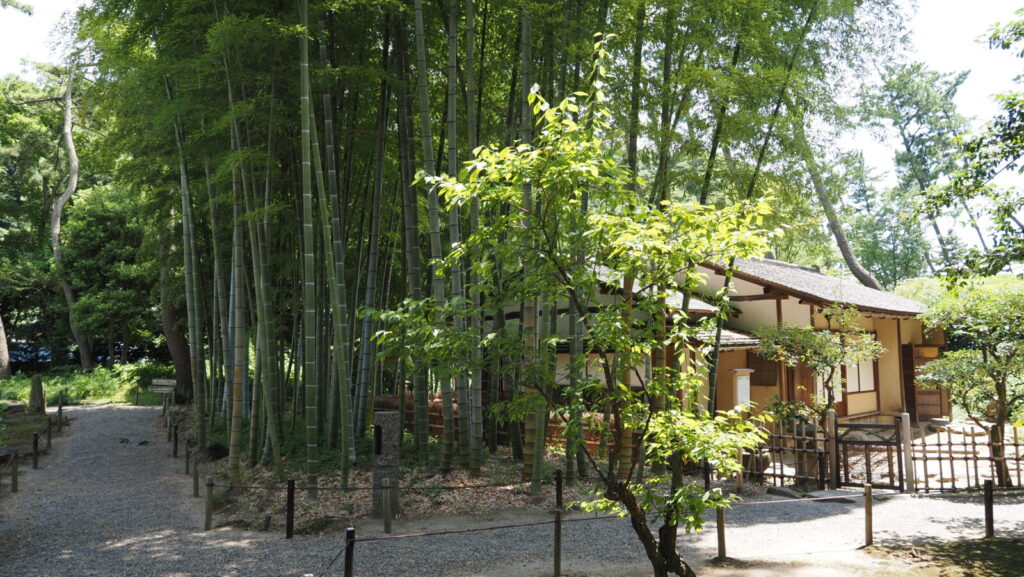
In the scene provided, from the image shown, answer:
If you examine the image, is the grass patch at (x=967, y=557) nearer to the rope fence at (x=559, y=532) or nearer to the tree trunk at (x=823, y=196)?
the rope fence at (x=559, y=532)

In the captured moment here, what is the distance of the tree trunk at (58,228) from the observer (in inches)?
724

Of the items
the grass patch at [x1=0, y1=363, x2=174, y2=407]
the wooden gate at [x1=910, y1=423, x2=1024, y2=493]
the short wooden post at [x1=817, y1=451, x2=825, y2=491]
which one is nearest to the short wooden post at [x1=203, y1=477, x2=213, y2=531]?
the short wooden post at [x1=817, y1=451, x2=825, y2=491]

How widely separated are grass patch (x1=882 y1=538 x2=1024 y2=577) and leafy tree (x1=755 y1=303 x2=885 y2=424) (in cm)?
302

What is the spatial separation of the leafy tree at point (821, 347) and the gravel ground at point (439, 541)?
184cm

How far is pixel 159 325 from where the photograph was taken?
19.6 metres

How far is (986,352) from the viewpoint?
8109 mm

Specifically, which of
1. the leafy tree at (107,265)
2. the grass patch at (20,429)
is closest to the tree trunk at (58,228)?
the leafy tree at (107,265)

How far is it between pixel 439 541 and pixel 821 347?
5.64 m

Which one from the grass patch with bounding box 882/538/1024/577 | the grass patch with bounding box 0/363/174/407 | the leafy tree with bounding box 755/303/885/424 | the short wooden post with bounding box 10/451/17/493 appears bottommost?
the grass patch with bounding box 882/538/1024/577

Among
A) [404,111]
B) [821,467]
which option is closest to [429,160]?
[404,111]

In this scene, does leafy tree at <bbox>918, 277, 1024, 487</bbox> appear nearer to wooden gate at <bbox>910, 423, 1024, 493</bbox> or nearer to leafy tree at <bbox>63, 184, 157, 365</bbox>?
wooden gate at <bbox>910, 423, 1024, 493</bbox>

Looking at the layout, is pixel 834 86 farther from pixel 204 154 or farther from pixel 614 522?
pixel 204 154

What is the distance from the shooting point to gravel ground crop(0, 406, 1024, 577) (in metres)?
5.42

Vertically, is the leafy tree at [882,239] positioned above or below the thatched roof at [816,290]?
above
